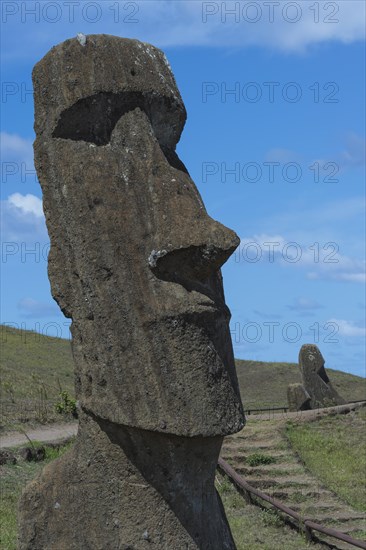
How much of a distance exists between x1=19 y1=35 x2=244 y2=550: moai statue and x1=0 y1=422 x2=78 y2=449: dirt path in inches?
425

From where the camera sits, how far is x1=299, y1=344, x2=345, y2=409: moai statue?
25.6 metres

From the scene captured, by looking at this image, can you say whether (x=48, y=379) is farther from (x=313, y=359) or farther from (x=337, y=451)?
(x=337, y=451)

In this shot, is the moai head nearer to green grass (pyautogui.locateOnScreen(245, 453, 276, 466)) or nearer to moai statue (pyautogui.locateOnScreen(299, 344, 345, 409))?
green grass (pyautogui.locateOnScreen(245, 453, 276, 466))

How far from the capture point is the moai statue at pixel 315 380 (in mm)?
25592

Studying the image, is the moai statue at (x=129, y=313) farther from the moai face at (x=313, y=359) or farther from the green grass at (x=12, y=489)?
the moai face at (x=313, y=359)

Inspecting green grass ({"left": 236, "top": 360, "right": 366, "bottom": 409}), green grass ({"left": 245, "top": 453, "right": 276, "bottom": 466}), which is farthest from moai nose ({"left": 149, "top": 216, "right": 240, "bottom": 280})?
green grass ({"left": 236, "top": 360, "right": 366, "bottom": 409})

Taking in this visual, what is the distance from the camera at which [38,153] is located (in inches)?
256

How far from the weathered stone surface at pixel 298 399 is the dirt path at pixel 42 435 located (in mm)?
6711

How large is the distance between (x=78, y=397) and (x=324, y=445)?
13294 mm

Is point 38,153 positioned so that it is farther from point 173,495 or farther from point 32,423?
point 32,423

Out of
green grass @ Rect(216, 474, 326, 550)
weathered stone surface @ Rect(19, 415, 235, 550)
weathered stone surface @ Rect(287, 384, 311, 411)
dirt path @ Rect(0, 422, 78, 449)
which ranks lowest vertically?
green grass @ Rect(216, 474, 326, 550)

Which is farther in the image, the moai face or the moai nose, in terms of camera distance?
the moai face

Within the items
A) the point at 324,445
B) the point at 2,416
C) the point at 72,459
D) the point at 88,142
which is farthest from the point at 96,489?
the point at 2,416

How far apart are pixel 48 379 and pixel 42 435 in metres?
12.9
